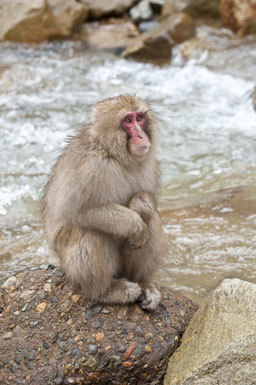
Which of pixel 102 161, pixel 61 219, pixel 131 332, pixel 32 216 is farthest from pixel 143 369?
pixel 32 216

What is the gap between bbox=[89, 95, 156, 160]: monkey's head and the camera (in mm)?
3341

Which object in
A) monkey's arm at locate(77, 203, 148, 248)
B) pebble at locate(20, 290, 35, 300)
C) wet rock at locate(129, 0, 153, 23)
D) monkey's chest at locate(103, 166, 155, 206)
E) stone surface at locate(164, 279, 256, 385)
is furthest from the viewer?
wet rock at locate(129, 0, 153, 23)

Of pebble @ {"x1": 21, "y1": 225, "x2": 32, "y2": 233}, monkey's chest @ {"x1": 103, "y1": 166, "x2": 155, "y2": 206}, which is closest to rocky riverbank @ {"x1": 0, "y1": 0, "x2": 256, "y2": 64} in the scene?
pebble @ {"x1": 21, "y1": 225, "x2": 32, "y2": 233}

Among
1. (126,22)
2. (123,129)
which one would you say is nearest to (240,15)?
(126,22)

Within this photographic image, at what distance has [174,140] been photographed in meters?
8.30

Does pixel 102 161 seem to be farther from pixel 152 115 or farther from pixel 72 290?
pixel 72 290

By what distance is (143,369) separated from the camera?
3.36 metres

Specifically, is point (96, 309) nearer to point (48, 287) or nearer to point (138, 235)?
point (48, 287)

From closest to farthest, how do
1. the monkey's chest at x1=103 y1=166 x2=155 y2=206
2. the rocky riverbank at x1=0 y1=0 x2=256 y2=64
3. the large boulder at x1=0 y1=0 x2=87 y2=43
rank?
1. the monkey's chest at x1=103 y1=166 x2=155 y2=206
2. the rocky riverbank at x1=0 y1=0 x2=256 y2=64
3. the large boulder at x1=0 y1=0 x2=87 y2=43

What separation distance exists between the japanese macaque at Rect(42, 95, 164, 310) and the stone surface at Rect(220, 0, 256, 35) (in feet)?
30.7

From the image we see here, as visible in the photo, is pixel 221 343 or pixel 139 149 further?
pixel 139 149

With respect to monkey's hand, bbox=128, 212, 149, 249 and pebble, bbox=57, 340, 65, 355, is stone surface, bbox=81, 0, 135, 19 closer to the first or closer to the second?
monkey's hand, bbox=128, 212, 149, 249

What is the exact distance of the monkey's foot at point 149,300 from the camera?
356 centimetres

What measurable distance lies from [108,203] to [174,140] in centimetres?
506
